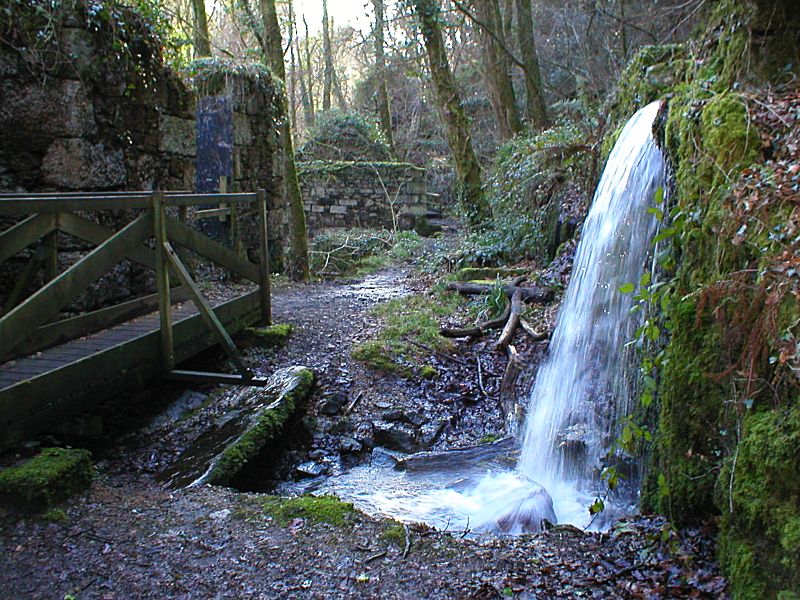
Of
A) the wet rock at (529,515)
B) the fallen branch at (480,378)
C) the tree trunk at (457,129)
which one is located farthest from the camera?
the tree trunk at (457,129)

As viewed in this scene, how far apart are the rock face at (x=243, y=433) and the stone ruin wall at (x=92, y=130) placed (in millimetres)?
1786

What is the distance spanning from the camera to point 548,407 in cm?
508

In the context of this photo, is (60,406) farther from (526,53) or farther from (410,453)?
(526,53)

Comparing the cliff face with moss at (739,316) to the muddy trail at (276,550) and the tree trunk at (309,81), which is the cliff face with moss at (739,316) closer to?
the muddy trail at (276,550)

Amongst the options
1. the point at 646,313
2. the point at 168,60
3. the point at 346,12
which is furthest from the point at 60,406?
the point at 346,12

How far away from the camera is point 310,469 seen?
4.64m

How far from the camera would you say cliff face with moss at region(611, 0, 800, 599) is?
8.02 ft

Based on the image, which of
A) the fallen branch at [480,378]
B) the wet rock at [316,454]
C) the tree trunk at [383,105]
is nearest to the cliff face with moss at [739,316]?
the fallen branch at [480,378]

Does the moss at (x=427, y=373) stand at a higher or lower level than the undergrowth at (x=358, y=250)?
lower

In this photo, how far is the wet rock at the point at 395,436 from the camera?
16.5 ft

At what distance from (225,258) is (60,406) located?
2.17 meters

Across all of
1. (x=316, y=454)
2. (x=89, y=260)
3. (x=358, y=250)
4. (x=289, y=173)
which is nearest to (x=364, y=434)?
(x=316, y=454)

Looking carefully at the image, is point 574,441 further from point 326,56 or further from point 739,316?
point 326,56

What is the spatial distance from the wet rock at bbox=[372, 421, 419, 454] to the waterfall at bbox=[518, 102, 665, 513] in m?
0.86
